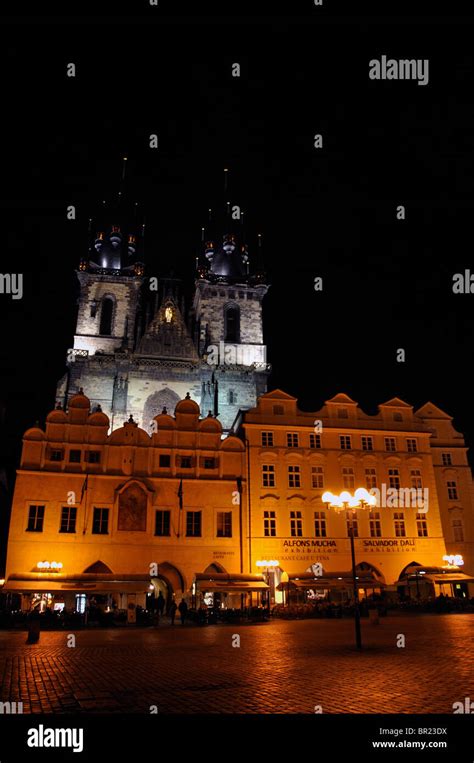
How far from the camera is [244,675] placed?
1135 cm

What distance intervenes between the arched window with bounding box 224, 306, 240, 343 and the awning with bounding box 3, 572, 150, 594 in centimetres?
3359

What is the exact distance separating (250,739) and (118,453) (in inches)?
1300

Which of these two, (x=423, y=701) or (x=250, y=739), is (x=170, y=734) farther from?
(x=423, y=701)

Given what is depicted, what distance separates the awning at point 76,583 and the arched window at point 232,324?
33.6 meters

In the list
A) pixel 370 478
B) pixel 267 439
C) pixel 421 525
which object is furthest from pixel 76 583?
pixel 421 525

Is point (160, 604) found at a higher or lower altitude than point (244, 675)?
higher

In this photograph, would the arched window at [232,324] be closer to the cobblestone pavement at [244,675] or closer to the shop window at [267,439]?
the shop window at [267,439]

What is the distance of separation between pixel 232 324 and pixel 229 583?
117ft

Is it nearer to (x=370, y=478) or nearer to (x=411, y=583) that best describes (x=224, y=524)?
(x=370, y=478)

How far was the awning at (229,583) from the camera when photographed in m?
32.0

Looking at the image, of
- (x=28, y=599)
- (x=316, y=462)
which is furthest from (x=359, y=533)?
(x=28, y=599)

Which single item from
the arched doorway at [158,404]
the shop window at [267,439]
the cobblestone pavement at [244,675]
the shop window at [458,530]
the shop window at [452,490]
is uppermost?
the arched doorway at [158,404]

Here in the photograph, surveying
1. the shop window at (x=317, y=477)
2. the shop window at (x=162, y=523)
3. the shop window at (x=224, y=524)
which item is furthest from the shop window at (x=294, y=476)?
the shop window at (x=162, y=523)

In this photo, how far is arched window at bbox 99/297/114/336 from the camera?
60922 millimetres
